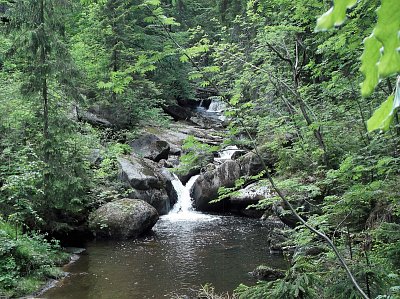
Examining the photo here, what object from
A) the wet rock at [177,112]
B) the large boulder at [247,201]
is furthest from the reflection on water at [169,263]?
the wet rock at [177,112]

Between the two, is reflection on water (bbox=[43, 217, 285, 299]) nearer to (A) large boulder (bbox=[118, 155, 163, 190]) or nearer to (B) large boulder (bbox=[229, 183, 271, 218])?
(B) large boulder (bbox=[229, 183, 271, 218])

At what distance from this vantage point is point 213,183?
17.6 m

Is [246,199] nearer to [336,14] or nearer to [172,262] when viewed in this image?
[172,262]

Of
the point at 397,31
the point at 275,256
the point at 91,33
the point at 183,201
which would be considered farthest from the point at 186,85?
the point at 397,31

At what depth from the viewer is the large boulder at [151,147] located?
2000cm

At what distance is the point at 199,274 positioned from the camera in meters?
9.90

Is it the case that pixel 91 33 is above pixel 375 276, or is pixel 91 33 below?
above

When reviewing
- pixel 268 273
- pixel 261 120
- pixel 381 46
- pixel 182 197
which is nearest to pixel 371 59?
pixel 381 46

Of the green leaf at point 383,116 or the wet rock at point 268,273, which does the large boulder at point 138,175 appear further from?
the green leaf at point 383,116

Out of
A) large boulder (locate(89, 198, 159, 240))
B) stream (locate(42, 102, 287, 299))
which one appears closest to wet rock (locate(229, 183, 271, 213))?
stream (locate(42, 102, 287, 299))

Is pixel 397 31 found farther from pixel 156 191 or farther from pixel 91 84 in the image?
pixel 91 84

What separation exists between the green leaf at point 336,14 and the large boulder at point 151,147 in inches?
767

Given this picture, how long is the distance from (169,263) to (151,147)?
1030cm

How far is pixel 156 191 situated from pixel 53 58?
6925mm
